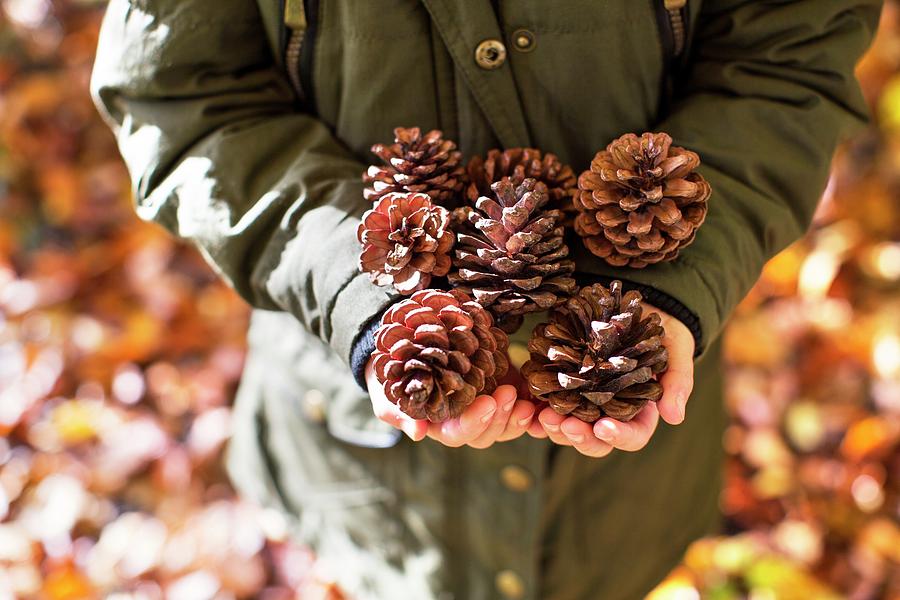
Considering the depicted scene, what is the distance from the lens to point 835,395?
1.70 m

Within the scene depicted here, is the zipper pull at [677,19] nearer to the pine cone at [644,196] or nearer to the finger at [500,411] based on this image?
the pine cone at [644,196]

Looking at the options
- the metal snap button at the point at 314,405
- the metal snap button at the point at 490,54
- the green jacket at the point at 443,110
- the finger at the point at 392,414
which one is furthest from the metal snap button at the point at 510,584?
the metal snap button at the point at 490,54

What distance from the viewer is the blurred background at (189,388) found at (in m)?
1.54

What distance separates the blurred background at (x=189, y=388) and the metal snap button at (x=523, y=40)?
1.08m

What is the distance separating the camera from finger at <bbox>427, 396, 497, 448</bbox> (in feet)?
2.20

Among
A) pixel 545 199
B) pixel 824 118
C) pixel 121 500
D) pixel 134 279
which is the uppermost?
pixel 545 199

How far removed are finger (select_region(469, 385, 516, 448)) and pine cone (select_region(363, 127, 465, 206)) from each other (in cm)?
19

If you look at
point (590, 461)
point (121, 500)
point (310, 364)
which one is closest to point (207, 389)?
point (121, 500)

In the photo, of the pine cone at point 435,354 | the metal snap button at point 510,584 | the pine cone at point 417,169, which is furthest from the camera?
the metal snap button at point 510,584

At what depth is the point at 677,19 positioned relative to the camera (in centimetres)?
81

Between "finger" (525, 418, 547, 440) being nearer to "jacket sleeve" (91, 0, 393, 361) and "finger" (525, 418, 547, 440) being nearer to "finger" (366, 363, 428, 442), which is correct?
"finger" (366, 363, 428, 442)

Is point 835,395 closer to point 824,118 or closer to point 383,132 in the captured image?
point 824,118

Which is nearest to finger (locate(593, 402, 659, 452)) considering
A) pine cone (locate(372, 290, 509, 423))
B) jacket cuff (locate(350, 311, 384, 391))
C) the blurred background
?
pine cone (locate(372, 290, 509, 423))

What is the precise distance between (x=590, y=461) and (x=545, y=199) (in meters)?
0.45
